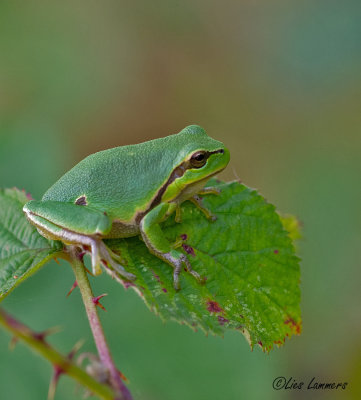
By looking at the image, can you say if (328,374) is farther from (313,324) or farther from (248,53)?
(248,53)

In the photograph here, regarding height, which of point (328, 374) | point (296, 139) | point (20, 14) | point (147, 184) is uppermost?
point (20, 14)

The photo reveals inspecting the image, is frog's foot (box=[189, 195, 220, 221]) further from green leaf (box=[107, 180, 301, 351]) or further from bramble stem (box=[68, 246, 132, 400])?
bramble stem (box=[68, 246, 132, 400])

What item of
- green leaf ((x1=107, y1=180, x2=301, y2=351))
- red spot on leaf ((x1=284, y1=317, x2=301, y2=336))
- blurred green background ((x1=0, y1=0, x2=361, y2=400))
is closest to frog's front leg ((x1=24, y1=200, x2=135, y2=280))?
green leaf ((x1=107, y1=180, x2=301, y2=351))

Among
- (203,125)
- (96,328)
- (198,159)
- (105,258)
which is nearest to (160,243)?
(105,258)

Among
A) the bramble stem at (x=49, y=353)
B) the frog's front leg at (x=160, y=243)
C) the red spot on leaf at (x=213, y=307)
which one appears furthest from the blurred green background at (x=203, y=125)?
the bramble stem at (x=49, y=353)

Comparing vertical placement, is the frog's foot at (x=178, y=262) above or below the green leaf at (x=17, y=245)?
below

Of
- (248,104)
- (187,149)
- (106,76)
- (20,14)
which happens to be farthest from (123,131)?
(187,149)

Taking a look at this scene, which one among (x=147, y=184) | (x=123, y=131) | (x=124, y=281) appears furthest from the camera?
(x=123, y=131)

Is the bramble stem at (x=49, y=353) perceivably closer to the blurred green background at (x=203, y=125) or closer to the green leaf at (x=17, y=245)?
the green leaf at (x=17, y=245)
